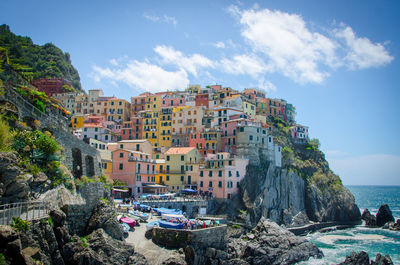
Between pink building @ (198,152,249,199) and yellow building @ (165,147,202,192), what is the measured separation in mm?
2640

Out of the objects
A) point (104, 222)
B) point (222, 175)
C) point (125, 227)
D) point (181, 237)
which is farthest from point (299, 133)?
point (104, 222)

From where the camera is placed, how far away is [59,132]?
28531 millimetres

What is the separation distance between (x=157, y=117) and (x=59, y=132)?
5067 centimetres

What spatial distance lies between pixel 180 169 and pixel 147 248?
34.0 metres

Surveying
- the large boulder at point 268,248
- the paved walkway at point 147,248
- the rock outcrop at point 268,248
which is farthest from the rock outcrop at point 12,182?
the large boulder at point 268,248

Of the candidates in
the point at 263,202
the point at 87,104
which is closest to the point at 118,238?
the point at 263,202

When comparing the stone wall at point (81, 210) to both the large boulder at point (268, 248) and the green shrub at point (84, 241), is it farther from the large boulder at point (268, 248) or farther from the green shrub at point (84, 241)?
the large boulder at point (268, 248)

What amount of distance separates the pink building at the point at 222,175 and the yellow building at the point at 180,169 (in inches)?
104

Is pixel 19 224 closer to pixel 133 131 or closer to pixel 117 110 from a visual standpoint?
pixel 133 131

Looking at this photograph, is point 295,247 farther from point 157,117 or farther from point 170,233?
point 157,117

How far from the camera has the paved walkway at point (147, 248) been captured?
2653cm

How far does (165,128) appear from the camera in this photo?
253 feet

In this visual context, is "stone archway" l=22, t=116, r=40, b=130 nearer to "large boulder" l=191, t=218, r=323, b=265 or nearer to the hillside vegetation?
"large boulder" l=191, t=218, r=323, b=265

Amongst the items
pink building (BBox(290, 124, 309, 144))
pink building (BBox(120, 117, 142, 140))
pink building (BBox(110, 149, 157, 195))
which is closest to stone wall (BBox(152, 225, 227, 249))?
pink building (BBox(110, 149, 157, 195))
